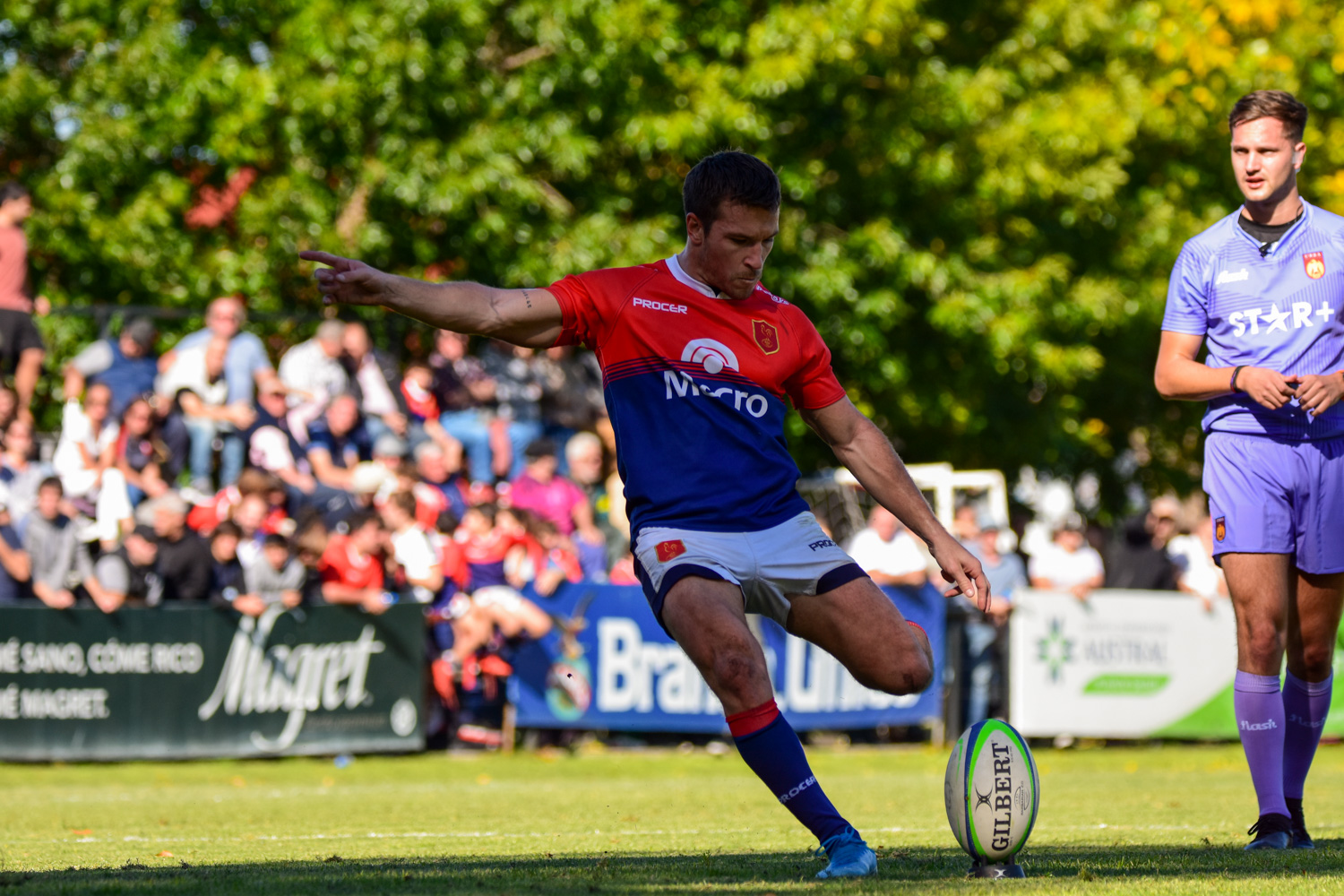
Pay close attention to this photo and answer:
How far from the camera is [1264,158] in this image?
21.1 feet

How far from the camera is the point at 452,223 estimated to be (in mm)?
19328

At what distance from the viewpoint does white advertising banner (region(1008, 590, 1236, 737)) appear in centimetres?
1623

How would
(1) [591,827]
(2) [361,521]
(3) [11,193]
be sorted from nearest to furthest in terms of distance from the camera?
(1) [591,827]
(2) [361,521]
(3) [11,193]

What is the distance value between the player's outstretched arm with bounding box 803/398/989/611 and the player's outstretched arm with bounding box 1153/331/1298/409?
1295mm

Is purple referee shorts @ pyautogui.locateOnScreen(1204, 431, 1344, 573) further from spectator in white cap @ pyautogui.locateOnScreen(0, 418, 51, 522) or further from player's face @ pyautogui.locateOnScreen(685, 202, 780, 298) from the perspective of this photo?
spectator in white cap @ pyautogui.locateOnScreen(0, 418, 51, 522)

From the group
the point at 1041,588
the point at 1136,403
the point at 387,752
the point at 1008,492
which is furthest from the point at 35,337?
the point at 1136,403

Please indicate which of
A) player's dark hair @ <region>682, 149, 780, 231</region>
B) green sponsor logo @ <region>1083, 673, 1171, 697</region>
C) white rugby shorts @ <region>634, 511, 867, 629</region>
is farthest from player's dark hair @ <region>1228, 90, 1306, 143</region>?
green sponsor logo @ <region>1083, 673, 1171, 697</region>

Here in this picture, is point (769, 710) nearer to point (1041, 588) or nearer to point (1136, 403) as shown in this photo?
point (1041, 588)

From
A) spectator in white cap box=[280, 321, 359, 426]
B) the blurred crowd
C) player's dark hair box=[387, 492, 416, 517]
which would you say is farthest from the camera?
the blurred crowd

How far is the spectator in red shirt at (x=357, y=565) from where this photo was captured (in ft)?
47.3

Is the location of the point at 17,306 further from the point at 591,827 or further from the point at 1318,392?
the point at 1318,392

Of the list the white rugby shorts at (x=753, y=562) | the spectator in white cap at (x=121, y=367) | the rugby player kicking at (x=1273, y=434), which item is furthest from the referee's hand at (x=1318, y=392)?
the spectator in white cap at (x=121, y=367)

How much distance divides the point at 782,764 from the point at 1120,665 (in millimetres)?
12093

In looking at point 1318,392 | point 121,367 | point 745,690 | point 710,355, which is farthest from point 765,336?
point 121,367
